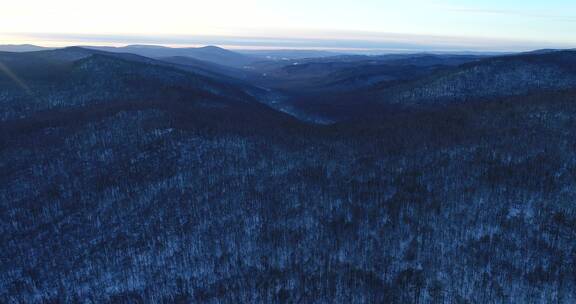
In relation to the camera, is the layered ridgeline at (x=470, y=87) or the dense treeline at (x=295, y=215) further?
the layered ridgeline at (x=470, y=87)

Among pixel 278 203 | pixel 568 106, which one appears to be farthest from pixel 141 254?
pixel 568 106

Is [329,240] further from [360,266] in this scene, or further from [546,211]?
[546,211]

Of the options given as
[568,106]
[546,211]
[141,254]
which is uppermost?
[568,106]

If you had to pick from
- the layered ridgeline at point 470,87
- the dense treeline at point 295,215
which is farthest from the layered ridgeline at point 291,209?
the layered ridgeline at point 470,87

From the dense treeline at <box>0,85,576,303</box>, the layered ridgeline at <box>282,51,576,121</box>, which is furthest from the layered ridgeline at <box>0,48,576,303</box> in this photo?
the layered ridgeline at <box>282,51,576,121</box>

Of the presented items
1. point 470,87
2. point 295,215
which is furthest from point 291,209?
point 470,87

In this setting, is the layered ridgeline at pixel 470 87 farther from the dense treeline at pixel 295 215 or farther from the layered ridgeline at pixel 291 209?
the dense treeline at pixel 295 215

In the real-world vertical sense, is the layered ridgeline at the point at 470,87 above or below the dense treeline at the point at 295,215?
above

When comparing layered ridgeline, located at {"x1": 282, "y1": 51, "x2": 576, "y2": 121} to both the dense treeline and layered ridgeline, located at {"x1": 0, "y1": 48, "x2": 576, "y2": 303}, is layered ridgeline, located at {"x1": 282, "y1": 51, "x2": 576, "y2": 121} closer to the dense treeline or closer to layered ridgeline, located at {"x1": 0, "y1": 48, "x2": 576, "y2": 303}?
layered ridgeline, located at {"x1": 0, "y1": 48, "x2": 576, "y2": 303}
